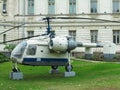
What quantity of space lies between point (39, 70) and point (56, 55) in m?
6.42

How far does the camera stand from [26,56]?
31141mm

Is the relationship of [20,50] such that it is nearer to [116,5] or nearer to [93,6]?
[93,6]

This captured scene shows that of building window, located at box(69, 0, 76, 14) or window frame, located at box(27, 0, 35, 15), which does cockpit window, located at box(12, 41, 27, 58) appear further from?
window frame, located at box(27, 0, 35, 15)

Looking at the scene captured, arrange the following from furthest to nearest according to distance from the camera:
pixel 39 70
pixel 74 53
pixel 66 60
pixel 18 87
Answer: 1. pixel 74 53
2. pixel 39 70
3. pixel 66 60
4. pixel 18 87

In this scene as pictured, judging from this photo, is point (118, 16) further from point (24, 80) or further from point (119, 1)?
point (24, 80)

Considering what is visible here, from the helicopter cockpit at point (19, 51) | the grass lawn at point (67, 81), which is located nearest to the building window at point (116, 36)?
the grass lawn at point (67, 81)

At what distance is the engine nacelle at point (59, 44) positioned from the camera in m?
30.5

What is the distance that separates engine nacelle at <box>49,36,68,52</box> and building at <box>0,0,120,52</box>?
3579 centimetres

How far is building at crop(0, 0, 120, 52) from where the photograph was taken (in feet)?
221

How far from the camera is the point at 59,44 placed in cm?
3041

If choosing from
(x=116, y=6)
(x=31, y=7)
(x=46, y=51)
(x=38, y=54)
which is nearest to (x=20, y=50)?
(x=38, y=54)

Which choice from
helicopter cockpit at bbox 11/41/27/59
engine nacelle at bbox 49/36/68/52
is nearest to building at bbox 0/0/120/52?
helicopter cockpit at bbox 11/41/27/59

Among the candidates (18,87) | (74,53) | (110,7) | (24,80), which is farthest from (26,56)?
(110,7)

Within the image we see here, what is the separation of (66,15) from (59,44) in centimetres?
3793
